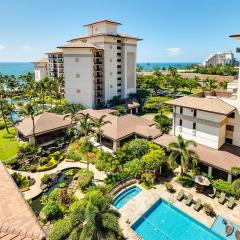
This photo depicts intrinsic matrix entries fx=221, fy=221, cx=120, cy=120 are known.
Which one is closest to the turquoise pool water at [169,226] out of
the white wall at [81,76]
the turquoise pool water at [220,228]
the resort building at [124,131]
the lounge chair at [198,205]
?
the turquoise pool water at [220,228]

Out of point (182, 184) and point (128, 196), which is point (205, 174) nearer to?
point (182, 184)

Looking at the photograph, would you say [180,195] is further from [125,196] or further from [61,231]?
[61,231]

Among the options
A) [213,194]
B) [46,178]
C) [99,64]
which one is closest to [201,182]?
[213,194]

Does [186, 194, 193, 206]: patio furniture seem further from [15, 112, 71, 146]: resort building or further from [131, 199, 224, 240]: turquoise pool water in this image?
[15, 112, 71, 146]: resort building

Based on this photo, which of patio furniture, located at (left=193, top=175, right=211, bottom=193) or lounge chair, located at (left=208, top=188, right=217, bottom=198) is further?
patio furniture, located at (left=193, top=175, right=211, bottom=193)

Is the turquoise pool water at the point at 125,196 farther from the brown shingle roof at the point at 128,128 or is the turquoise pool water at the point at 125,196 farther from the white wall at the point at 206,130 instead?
the white wall at the point at 206,130

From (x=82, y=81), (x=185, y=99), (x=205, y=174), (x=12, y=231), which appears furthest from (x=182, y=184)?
(x=82, y=81)

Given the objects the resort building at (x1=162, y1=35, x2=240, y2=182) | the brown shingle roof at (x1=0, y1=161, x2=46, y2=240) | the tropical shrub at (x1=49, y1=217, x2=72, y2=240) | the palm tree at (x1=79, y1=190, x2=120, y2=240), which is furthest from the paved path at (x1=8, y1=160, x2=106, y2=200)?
the palm tree at (x1=79, y1=190, x2=120, y2=240)
